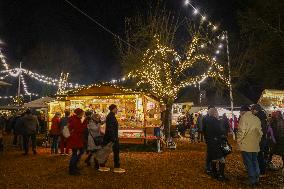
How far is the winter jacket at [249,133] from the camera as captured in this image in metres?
8.74

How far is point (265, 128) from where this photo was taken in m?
10.2

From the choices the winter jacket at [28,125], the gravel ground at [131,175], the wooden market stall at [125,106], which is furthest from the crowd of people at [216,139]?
the wooden market stall at [125,106]

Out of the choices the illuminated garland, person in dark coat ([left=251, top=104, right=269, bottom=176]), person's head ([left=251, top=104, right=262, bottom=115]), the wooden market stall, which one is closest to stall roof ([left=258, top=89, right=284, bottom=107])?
the illuminated garland

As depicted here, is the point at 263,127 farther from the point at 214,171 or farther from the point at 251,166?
the point at 214,171

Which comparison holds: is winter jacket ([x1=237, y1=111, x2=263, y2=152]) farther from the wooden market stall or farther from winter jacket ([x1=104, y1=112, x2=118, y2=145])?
the wooden market stall

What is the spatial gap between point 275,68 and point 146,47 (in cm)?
1369

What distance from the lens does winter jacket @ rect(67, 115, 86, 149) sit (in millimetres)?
9883

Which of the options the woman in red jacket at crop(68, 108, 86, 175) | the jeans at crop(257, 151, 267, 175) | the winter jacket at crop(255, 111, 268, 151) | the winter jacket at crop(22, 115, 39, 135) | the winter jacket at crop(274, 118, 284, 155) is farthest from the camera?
the winter jacket at crop(22, 115, 39, 135)

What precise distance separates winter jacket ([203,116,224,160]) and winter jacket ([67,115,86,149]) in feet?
10.9

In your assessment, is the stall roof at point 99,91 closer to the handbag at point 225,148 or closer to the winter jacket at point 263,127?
the winter jacket at point 263,127

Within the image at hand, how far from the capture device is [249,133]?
28.8ft

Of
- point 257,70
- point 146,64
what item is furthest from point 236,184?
point 257,70

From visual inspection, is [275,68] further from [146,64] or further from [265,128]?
[265,128]

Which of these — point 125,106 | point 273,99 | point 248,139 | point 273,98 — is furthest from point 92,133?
point 273,99
